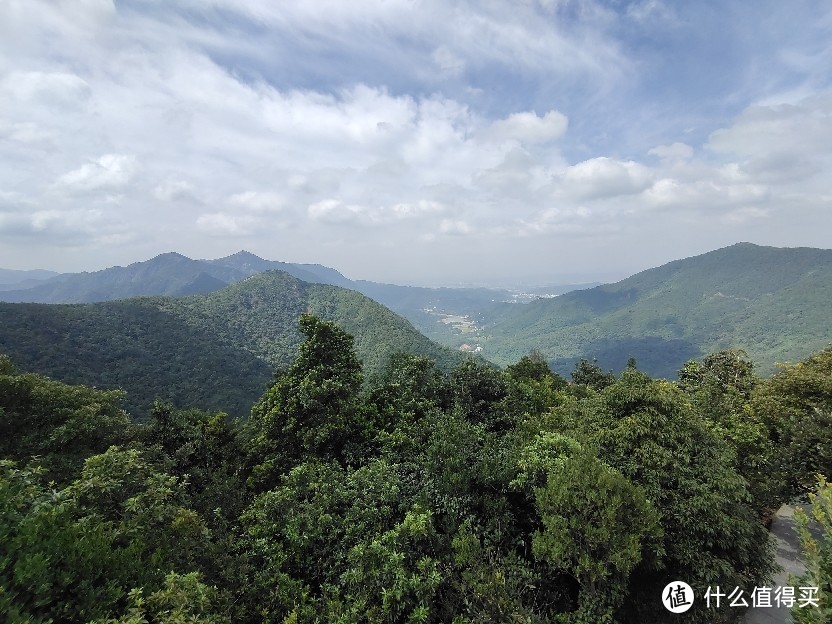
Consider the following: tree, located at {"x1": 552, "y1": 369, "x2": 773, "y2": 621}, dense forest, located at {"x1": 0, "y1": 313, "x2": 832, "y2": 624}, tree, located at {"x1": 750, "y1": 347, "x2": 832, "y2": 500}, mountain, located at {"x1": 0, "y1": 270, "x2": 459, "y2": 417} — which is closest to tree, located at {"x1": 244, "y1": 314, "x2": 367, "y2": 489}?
dense forest, located at {"x1": 0, "y1": 313, "x2": 832, "y2": 624}

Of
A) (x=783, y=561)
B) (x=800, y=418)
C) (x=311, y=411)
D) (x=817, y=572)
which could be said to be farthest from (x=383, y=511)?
(x=800, y=418)

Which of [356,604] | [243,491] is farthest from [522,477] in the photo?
[243,491]

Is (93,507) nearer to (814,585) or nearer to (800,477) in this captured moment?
(814,585)

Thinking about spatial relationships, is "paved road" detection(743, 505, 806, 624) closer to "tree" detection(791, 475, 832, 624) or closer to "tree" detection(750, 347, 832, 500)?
"tree" detection(750, 347, 832, 500)

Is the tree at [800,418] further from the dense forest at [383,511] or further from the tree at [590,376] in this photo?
the tree at [590,376]

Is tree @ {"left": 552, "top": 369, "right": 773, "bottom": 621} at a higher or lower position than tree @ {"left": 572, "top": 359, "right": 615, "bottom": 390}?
higher

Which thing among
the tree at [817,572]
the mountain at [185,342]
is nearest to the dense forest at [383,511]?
the tree at [817,572]
